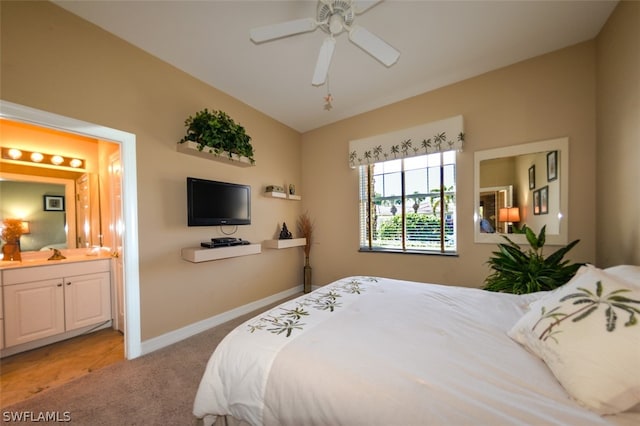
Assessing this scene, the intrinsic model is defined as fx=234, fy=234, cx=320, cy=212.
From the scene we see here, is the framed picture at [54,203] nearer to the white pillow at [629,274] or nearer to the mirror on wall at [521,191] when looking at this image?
the white pillow at [629,274]

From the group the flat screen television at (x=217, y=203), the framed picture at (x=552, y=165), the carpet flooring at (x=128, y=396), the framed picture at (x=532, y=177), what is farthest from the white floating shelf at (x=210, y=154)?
the framed picture at (x=552, y=165)

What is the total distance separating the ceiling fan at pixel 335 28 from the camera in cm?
150

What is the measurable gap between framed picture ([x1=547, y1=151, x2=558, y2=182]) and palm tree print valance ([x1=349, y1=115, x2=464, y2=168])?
79 cm

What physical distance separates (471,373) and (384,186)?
9.21ft

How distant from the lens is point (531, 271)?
6.40 ft

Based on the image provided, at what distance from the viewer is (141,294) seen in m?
2.17

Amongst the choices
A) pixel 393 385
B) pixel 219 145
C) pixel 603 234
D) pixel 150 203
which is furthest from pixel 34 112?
pixel 603 234

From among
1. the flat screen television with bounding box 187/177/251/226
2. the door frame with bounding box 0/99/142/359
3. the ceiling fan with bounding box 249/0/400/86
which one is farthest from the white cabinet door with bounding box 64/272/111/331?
the ceiling fan with bounding box 249/0/400/86

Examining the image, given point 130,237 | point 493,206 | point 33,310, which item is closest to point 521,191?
point 493,206

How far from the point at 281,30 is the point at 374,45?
25.2 inches

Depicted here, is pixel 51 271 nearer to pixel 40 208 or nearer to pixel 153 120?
pixel 40 208

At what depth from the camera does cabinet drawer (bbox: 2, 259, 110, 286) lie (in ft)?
6.97

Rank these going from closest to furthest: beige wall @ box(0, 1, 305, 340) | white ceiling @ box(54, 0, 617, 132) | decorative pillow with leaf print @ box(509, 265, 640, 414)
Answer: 1. decorative pillow with leaf print @ box(509, 265, 640, 414)
2. beige wall @ box(0, 1, 305, 340)
3. white ceiling @ box(54, 0, 617, 132)

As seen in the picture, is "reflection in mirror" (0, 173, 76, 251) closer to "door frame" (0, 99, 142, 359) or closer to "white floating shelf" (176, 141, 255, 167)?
"door frame" (0, 99, 142, 359)
